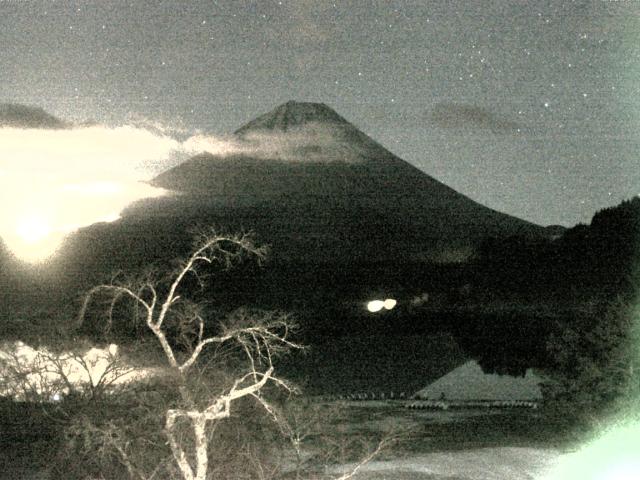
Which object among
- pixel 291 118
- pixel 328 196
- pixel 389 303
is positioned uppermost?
pixel 291 118

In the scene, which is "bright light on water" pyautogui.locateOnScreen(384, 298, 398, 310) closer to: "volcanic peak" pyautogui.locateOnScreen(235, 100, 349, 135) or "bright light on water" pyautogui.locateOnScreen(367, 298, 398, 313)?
"bright light on water" pyautogui.locateOnScreen(367, 298, 398, 313)

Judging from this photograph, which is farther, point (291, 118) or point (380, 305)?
point (291, 118)

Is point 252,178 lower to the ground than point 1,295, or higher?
higher

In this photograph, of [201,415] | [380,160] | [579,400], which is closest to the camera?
[201,415]

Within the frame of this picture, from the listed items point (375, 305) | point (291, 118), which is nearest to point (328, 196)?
point (291, 118)

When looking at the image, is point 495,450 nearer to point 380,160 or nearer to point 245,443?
point 245,443

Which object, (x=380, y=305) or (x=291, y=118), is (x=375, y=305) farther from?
(x=291, y=118)

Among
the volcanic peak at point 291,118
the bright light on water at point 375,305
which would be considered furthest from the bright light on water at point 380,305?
the volcanic peak at point 291,118

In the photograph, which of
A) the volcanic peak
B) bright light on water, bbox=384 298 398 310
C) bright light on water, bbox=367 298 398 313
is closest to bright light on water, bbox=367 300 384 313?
bright light on water, bbox=367 298 398 313

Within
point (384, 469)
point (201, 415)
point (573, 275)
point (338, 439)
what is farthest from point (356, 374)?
point (201, 415)
